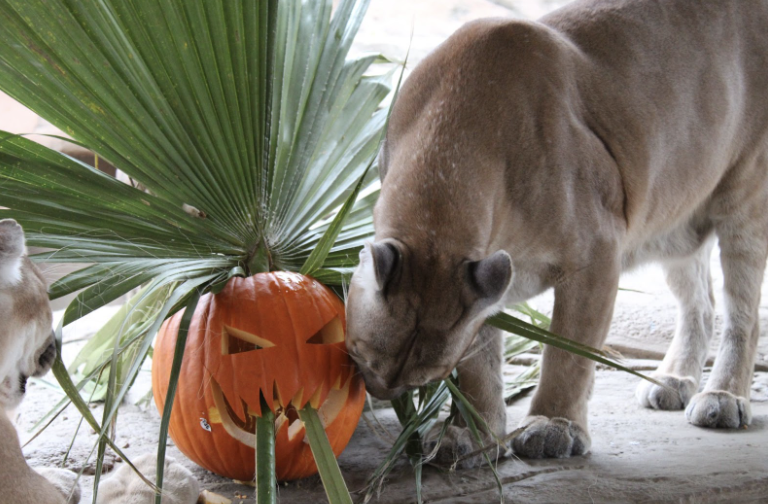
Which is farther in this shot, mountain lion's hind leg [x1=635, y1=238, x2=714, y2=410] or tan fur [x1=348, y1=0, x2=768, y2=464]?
mountain lion's hind leg [x1=635, y1=238, x2=714, y2=410]

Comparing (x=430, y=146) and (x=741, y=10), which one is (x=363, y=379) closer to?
(x=430, y=146)

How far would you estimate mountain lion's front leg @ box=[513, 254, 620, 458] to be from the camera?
297cm

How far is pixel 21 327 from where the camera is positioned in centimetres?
237

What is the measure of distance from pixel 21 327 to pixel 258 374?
73 centimetres

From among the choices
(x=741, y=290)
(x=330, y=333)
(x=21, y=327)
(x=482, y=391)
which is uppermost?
(x=21, y=327)

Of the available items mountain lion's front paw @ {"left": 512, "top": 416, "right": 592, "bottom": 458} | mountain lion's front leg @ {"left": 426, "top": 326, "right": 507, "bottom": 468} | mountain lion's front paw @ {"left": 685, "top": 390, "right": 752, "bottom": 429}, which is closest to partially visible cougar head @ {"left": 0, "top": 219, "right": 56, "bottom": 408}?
mountain lion's front leg @ {"left": 426, "top": 326, "right": 507, "bottom": 468}

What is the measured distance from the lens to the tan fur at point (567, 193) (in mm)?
2477

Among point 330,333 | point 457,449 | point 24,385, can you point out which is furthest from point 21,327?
point 457,449

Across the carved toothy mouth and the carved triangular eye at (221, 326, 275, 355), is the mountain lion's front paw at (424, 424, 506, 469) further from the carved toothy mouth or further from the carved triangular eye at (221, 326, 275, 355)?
the carved triangular eye at (221, 326, 275, 355)

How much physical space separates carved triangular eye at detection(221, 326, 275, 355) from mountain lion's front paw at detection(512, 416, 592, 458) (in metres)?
1.07

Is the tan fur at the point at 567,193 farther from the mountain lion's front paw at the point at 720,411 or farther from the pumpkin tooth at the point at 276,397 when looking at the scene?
the pumpkin tooth at the point at 276,397

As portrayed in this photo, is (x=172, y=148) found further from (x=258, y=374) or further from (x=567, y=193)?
(x=567, y=193)

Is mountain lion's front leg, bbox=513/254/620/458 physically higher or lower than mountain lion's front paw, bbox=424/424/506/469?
higher

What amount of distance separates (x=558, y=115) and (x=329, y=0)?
1139mm
